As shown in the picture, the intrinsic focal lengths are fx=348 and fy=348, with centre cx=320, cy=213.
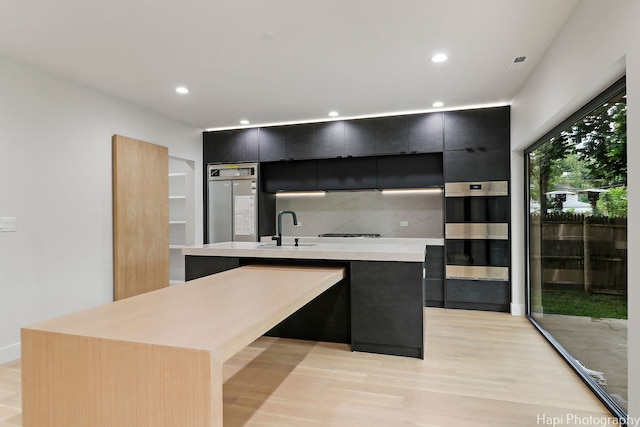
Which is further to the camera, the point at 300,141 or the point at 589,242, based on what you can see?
the point at 300,141

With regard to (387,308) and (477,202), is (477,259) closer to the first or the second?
(477,202)

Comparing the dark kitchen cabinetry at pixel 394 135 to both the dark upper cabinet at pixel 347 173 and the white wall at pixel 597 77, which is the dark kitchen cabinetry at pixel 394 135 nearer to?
the dark upper cabinet at pixel 347 173

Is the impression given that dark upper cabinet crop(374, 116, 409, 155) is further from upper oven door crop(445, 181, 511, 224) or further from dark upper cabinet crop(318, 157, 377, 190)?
upper oven door crop(445, 181, 511, 224)

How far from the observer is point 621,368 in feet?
6.89

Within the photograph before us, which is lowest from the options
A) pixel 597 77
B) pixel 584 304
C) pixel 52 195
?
pixel 584 304

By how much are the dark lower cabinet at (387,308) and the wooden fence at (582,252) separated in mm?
1135

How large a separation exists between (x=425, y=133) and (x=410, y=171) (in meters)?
0.56

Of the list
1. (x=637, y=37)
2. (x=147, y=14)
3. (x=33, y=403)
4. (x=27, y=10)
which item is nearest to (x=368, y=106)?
(x=147, y=14)

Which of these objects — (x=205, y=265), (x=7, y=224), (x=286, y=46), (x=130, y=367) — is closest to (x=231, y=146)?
(x=205, y=265)

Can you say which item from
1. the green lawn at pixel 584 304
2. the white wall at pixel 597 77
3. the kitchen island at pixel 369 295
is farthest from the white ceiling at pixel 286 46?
the green lawn at pixel 584 304

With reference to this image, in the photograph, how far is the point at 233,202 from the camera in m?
5.34

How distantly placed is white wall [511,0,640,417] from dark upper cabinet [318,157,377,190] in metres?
2.01

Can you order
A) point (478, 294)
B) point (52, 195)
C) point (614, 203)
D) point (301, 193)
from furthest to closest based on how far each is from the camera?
point (301, 193) → point (478, 294) → point (52, 195) → point (614, 203)

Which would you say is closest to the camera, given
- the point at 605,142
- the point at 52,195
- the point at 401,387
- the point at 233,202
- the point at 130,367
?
the point at 130,367
